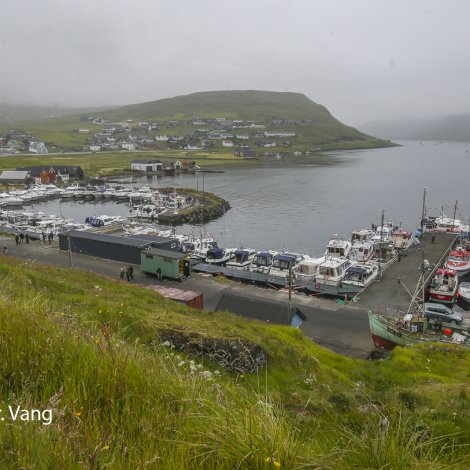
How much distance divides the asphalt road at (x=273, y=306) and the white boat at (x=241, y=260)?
5684 mm

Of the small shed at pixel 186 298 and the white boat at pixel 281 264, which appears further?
the white boat at pixel 281 264

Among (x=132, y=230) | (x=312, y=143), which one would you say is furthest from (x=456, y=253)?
(x=312, y=143)

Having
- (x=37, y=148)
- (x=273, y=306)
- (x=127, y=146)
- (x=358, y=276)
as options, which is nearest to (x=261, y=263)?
(x=358, y=276)

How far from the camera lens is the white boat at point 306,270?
30.8 meters

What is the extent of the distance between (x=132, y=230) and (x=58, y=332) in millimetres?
43038

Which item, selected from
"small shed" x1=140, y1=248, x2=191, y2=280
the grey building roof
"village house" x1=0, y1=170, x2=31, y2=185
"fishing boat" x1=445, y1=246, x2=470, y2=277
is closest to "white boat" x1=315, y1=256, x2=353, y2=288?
"small shed" x1=140, y1=248, x2=191, y2=280

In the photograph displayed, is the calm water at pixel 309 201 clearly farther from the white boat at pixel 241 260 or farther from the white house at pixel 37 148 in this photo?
the white house at pixel 37 148

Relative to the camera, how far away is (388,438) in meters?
2.99

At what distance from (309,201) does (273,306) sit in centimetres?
5915

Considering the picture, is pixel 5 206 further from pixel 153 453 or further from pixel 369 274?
pixel 153 453

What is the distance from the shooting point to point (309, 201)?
7606cm

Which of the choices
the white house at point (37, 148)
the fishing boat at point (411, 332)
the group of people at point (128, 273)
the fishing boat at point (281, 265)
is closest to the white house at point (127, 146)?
the white house at point (37, 148)

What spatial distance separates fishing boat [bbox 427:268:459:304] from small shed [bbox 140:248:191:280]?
51.0 feet

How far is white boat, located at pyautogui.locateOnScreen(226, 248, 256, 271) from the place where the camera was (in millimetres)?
34062
